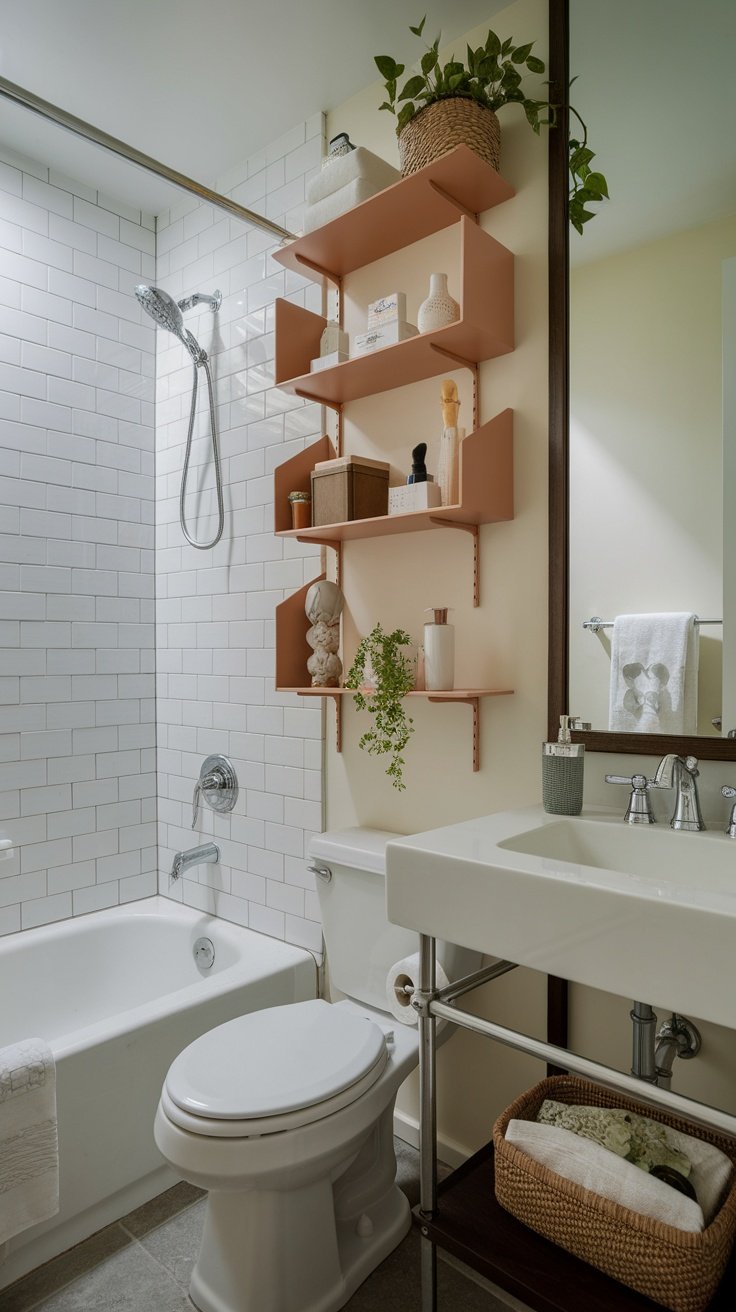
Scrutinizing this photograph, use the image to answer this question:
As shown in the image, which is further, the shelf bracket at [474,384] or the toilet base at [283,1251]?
the shelf bracket at [474,384]

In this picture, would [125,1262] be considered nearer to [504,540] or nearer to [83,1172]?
[83,1172]

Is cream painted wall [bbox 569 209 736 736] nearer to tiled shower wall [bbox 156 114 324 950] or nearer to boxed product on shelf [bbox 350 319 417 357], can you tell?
boxed product on shelf [bbox 350 319 417 357]

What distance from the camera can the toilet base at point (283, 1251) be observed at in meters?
1.42

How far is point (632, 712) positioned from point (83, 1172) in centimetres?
157

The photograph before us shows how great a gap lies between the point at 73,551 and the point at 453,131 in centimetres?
168

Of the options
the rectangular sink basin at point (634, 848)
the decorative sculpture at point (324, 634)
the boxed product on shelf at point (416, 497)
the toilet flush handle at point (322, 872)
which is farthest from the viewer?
the decorative sculpture at point (324, 634)

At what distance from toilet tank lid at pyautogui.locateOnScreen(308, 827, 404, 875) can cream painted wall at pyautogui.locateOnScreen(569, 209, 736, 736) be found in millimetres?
592

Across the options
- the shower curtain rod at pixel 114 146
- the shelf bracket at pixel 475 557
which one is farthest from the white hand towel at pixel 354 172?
the shelf bracket at pixel 475 557

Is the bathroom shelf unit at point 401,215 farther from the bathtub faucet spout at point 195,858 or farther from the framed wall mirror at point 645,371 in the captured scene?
the bathtub faucet spout at point 195,858

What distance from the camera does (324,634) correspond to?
6.86 ft

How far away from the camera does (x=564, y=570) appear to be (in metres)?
1.66

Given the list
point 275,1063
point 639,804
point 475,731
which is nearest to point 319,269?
point 475,731

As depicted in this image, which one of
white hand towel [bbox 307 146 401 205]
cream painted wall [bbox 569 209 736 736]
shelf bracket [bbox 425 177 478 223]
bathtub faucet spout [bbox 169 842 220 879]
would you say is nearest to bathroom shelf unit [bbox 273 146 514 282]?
shelf bracket [bbox 425 177 478 223]

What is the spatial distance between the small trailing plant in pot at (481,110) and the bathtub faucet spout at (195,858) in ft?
6.56
